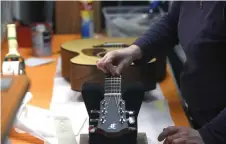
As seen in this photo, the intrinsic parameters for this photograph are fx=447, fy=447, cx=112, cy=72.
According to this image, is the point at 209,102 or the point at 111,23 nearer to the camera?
the point at 209,102

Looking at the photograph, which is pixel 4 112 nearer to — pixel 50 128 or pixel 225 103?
pixel 50 128

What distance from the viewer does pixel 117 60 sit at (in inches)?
49.6

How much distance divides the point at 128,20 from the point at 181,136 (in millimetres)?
1103

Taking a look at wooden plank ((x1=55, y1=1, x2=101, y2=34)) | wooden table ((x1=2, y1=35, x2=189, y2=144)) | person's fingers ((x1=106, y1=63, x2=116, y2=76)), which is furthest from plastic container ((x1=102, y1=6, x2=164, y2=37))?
person's fingers ((x1=106, y1=63, x2=116, y2=76))

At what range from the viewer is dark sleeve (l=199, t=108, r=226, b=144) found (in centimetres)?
92

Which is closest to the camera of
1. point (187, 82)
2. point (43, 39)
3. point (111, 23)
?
point (187, 82)

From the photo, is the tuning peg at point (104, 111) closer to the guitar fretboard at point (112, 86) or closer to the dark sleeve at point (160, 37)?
the guitar fretboard at point (112, 86)

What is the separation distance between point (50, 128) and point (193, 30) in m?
0.45

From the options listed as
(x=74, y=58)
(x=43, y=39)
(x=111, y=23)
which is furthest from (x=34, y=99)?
(x=111, y=23)

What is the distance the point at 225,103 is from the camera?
1116 millimetres

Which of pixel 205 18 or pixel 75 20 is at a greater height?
pixel 205 18

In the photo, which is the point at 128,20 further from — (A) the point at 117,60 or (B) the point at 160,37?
(A) the point at 117,60

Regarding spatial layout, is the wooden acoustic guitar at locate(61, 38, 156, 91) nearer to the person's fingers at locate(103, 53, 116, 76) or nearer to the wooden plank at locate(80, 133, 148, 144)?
the person's fingers at locate(103, 53, 116, 76)

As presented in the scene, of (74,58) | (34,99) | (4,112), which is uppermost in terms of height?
(4,112)
